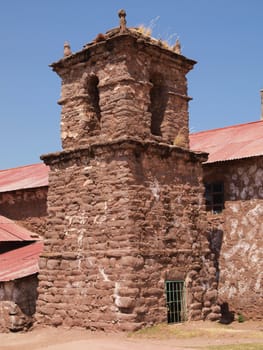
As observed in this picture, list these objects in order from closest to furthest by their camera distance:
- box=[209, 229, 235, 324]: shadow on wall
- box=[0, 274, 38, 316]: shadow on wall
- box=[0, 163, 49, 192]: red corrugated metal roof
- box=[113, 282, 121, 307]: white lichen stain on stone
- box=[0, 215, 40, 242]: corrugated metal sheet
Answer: box=[113, 282, 121, 307]: white lichen stain on stone
box=[0, 274, 38, 316]: shadow on wall
box=[209, 229, 235, 324]: shadow on wall
box=[0, 215, 40, 242]: corrugated metal sheet
box=[0, 163, 49, 192]: red corrugated metal roof

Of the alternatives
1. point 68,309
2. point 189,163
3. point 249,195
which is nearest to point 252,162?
point 249,195

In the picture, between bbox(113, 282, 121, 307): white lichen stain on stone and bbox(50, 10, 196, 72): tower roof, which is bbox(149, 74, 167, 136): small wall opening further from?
bbox(113, 282, 121, 307): white lichen stain on stone

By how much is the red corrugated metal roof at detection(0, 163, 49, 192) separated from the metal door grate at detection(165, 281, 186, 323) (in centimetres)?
709

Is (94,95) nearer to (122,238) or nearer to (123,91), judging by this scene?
(123,91)

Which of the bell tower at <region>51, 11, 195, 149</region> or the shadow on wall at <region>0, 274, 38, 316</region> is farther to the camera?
the shadow on wall at <region>0, 274, 38, 316</region>

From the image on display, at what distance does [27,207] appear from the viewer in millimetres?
19656

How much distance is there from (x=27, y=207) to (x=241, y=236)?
7873mm

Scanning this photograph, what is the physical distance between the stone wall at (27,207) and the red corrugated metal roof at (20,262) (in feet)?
4.06

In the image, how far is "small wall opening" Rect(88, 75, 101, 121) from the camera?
1440cm

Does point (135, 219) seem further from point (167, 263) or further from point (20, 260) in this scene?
point (20, 260)

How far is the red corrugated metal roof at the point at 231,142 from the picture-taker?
17328 mm

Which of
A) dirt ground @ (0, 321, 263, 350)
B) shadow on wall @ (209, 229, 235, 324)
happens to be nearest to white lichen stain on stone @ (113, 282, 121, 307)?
dirt ground @ (0, 321, 263, 350)

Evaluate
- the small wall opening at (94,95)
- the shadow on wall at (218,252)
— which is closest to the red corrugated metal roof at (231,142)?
the shadow on wall at (218,252)

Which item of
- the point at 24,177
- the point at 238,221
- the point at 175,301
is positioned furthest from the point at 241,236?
the point at 24,177
